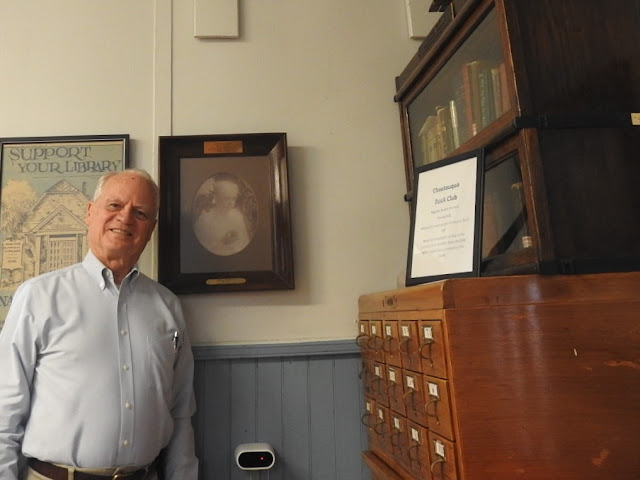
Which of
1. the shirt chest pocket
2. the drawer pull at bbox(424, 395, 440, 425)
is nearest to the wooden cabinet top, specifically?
the drawer pull at bbox(424, 395, 440, 425)

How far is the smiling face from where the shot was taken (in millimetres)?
1448

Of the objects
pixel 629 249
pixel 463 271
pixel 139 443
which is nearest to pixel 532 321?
pixel 463 271

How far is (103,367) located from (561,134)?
1.38m

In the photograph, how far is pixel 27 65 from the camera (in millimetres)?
1823

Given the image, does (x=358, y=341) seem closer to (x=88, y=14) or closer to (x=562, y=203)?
(x=562, y=203)

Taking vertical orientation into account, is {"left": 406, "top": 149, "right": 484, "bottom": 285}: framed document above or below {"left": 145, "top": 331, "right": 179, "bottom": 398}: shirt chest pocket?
above

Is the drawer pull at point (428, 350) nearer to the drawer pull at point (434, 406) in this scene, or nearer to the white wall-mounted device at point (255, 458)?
the drawer pull at point (434, 406)

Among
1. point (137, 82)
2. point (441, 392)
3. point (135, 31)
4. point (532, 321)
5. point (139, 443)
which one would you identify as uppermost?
point (135, 31)

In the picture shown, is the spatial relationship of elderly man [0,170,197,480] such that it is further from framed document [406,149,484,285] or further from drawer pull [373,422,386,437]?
framed document [406,149,484,285]

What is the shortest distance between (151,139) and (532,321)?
149cm

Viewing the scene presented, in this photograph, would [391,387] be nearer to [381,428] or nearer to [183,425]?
[381,428]

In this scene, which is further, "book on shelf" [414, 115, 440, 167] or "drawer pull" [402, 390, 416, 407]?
"book on shelf" [414, 115, 440, 167]

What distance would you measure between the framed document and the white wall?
0.47 meters

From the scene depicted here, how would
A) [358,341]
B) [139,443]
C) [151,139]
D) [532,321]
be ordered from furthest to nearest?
[151,139], [358,341], [139,443], [532,321]
